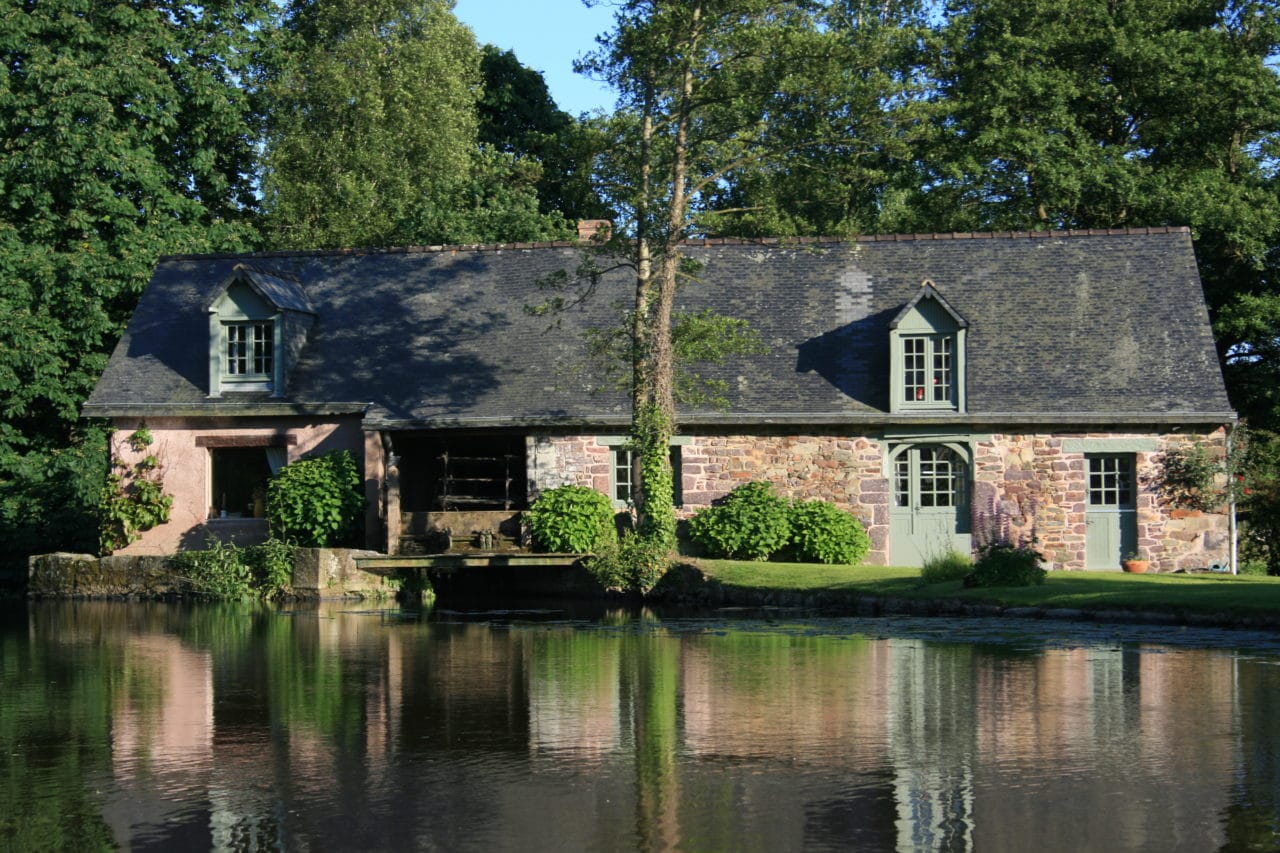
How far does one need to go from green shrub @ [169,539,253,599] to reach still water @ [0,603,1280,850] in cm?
719

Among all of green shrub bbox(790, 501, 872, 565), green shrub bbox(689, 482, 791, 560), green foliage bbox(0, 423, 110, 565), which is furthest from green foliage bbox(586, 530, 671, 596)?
green foliage bbox(0, 423, 110, 565)

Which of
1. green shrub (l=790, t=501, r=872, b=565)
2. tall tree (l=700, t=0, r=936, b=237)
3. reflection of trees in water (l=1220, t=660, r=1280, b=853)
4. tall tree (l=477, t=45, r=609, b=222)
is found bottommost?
reflection of trees in water (l=1220, t=660, r=1280, b=853)

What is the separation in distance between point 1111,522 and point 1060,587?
20.5ft

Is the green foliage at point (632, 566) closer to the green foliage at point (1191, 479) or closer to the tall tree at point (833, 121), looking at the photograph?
the tall tree at point (833, 121)

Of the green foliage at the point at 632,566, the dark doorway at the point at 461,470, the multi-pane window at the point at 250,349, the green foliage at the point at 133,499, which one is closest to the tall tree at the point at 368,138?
the multi-pane window at the point at 250,349

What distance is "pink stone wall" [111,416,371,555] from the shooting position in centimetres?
2795

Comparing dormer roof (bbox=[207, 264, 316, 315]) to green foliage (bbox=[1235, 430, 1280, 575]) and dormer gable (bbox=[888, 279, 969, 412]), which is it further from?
green foliage (bbox=[1235, 430, 1280, 575])

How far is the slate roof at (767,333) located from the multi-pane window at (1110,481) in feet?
2.92

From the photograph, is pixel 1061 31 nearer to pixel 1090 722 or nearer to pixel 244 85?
pixel 244 85

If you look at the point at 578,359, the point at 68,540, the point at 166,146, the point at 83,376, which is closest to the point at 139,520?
the point at 68,540

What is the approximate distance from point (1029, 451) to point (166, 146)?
2028cm

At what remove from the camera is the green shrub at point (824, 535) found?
2562 cm

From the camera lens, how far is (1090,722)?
11094 millimetres

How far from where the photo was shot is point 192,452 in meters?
28.2
